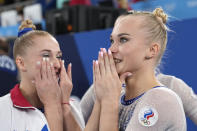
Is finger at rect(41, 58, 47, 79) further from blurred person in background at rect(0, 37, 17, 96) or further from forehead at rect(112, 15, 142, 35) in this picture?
blurred person in background at rect(0, 37, 17, 96)

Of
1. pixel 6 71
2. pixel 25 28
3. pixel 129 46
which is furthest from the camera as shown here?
pixel 6 71

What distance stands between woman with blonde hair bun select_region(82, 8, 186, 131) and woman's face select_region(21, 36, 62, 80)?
13.8 inches

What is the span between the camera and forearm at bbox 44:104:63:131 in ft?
4.73

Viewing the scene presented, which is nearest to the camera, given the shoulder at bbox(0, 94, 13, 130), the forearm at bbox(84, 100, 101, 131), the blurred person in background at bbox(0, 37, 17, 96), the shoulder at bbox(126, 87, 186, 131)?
the shoulder at bbox(126, 87, 186, 131)

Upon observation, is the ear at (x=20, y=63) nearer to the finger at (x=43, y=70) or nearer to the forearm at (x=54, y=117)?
the finger at (x=43, y=70)

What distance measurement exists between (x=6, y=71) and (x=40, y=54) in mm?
1351

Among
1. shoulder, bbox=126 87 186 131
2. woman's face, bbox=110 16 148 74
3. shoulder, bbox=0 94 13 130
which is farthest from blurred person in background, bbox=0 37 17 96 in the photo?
shoulder, bbox=126 87 186 131

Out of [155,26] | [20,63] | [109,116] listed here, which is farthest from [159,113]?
[20,63]

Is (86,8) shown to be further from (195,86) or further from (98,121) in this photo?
(98,121)

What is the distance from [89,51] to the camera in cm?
277

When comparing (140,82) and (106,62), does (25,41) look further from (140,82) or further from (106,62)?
(140,82)

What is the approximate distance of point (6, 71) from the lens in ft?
9.05

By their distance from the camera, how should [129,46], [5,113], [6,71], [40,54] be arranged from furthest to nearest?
1. [6,71]
2. [40,54]
3. [5,113]
4. [129,46]

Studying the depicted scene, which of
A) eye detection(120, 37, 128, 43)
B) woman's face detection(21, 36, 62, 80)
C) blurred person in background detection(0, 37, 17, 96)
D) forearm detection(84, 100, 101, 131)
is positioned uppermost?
eye detection(120, 37, 128, 43)
